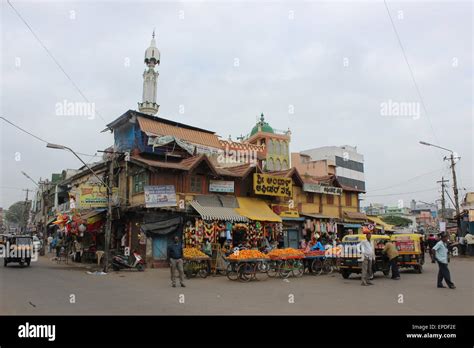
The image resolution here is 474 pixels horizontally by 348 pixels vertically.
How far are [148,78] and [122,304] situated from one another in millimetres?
40759

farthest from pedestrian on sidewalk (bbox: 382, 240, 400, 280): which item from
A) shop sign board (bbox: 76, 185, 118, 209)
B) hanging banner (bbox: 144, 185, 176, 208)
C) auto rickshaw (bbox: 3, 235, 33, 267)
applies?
auto rickshaw (bbox: 3, 235, 33, 267)

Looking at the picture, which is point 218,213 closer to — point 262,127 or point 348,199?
point 348,199

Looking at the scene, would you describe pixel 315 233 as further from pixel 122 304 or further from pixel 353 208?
pixel 122 304

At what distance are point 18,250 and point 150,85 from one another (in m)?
28.0

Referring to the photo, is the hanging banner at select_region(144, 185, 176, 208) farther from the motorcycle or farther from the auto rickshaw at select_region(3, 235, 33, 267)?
the auto rickshaw at select_region(3, 235, 33, 267)

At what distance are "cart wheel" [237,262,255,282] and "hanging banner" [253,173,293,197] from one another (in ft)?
39.7

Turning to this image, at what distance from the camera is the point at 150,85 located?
47500 millimetres

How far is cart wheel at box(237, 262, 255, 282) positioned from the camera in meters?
17.0

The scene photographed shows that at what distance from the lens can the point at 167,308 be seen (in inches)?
397

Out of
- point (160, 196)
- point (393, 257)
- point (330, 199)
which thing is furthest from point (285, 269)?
point (330, 199)

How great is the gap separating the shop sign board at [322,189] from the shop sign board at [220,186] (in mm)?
8034

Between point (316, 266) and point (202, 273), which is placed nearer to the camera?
point (202, 273)

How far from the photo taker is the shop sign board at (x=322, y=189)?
33.6 meters
